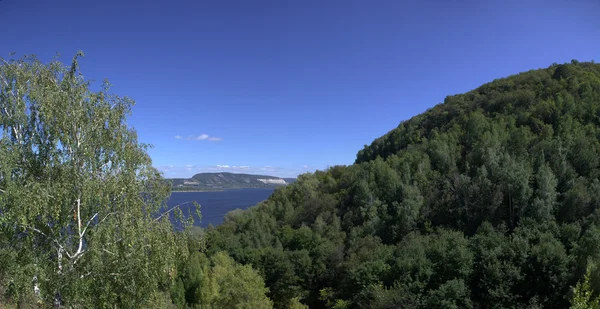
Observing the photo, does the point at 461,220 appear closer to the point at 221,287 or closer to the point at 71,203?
the point at 221,287

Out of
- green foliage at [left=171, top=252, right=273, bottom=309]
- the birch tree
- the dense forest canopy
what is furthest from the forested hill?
the birch tree

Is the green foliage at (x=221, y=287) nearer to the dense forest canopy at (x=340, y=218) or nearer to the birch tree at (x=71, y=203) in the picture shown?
the dense forest canopy at (x=340, y=218)

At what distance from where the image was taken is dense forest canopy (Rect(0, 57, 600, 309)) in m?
8.00

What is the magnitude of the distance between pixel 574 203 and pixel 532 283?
12.1 metres

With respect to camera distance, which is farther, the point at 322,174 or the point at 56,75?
the point at 322,174

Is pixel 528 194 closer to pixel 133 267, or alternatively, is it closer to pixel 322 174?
pixel 133 267

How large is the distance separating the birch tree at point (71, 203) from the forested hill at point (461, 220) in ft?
69.4

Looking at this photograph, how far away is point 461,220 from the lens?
125 ft

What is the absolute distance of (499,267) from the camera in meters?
24.7

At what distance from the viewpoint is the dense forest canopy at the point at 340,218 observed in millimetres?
8000

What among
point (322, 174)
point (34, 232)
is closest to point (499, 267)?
point (34, 232)

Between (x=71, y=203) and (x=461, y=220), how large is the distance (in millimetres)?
39292

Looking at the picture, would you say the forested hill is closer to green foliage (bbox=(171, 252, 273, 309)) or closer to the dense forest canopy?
the dense forest canopy

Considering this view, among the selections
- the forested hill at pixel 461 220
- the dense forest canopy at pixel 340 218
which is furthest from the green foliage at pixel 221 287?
the forested hill at pixel 461 220
